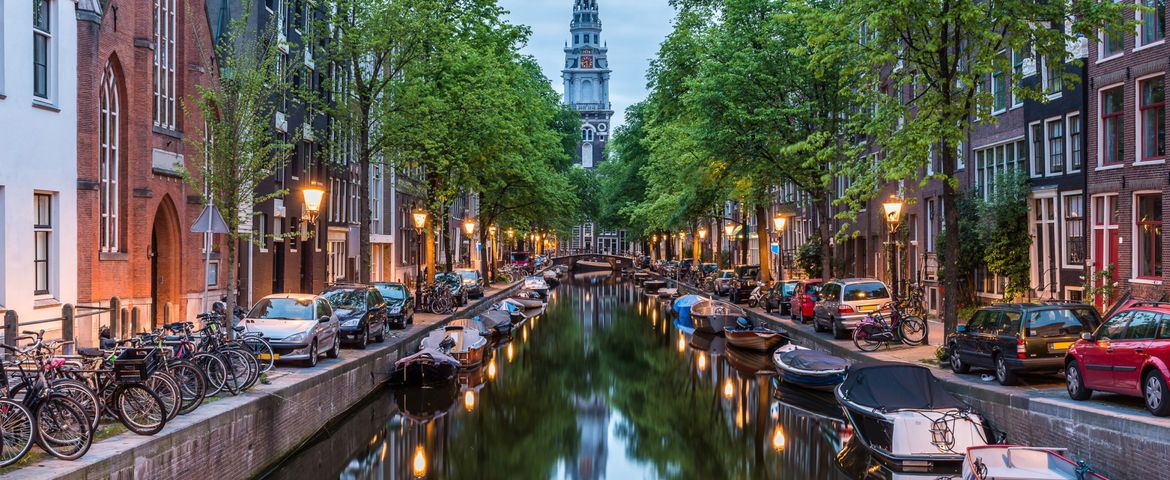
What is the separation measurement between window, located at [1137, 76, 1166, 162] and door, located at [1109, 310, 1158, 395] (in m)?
12.6

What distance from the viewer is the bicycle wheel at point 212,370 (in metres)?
17.3

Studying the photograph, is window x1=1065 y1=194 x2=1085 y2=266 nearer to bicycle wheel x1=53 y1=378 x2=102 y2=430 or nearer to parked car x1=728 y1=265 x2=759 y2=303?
parked car x1=728 y1=265 x2=759 y2=303

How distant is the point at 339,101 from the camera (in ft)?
132

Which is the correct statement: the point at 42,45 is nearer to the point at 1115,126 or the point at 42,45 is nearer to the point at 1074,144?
the point at 1115,126

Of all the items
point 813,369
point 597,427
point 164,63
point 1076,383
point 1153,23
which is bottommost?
point 597,427

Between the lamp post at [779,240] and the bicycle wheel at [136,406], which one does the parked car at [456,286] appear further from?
the bicycle wheel at [136,406]

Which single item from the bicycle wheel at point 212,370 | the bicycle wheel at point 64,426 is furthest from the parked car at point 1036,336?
the bicycle wheel at point 64,426

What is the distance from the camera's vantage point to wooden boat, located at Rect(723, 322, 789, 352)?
36469 mm

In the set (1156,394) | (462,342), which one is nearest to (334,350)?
(462,342)

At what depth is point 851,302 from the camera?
107 ft

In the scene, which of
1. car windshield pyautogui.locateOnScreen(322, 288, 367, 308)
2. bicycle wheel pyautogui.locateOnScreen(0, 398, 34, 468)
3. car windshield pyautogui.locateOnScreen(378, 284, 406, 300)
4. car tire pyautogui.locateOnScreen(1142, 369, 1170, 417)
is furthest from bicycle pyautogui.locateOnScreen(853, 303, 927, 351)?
bicycle wheel pyautogui.locateOnScreen(0, 398, 34, 468)

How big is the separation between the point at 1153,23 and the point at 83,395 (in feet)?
86.2

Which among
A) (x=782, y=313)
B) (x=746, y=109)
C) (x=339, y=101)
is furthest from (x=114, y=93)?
(x=782, y=313)

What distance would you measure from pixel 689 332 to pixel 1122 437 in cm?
3433
